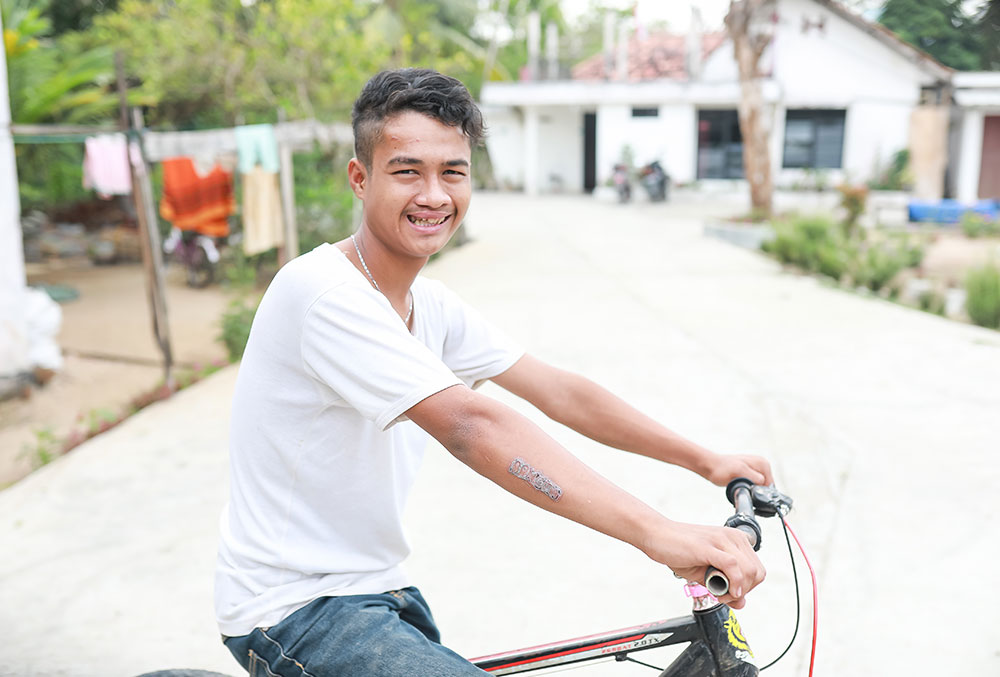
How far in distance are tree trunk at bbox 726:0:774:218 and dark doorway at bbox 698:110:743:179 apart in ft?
26.5

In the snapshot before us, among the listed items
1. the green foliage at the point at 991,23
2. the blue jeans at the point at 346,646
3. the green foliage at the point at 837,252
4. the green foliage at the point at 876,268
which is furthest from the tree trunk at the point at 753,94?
the blue jeans at the point at 346,646

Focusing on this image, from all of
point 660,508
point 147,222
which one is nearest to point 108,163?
point 147,222

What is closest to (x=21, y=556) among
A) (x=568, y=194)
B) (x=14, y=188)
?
(x=14, y=188)

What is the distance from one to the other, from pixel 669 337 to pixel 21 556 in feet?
16.7

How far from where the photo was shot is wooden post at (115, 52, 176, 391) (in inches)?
226

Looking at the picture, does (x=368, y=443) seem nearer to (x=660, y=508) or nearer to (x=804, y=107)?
(x=660, y=508)

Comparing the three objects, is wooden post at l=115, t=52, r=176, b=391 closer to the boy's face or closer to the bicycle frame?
the boy's face

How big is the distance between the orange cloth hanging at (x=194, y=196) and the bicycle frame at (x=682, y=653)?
7587 millimetres

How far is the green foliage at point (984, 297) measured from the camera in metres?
8.11

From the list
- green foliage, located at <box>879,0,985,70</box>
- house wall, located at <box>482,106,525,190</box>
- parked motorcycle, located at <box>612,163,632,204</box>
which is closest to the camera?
green foliage, located at <box>879,0,985,70</box>

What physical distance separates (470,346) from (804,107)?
22.8 meters

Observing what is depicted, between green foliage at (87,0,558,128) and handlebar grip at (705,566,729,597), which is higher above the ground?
green foliage at (87,0,558,128)

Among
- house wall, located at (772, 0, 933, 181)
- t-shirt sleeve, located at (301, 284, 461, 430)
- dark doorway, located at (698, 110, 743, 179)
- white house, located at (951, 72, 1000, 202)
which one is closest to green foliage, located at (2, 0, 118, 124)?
t-shirt sleeve, located at (301, 284, 461, 430)

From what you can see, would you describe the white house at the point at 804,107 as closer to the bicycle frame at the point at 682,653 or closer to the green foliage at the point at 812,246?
the green foliage at the point at 812,246
